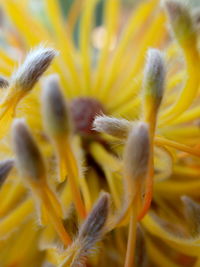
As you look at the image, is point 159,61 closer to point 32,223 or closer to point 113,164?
point 113,164

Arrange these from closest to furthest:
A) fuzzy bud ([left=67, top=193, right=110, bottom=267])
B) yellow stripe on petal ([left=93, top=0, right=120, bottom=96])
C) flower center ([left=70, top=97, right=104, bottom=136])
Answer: fuzzy bud ([left=67, top=193, right=110, bottom=267])
flower center ([left=70, top=97, right=104, bottom=136])
yellow stripe on petal ([left=93, top=0, right=120, bottom=96])

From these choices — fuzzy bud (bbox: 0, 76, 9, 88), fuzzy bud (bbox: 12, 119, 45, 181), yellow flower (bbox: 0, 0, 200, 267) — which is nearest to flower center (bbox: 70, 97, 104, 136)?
yellow flower (bbox: 0, 0, 200, 267)

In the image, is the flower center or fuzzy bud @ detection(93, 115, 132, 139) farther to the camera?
the flower center

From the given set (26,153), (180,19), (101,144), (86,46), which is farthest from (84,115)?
(26,153)

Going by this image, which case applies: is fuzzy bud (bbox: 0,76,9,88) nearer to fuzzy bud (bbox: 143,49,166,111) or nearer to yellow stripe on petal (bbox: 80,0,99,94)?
fuzzy bud (bbox: 143,49,166,111)

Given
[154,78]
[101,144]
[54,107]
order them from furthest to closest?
[101,144] < [154,78] < [54,107]

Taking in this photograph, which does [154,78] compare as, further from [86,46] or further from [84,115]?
[86,46]
